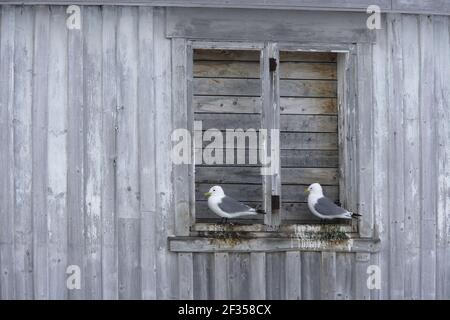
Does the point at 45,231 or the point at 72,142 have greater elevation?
the point at 72,142

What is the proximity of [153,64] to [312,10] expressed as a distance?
1224mm

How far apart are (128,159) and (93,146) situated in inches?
10.3

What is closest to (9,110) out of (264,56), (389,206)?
(264,56)

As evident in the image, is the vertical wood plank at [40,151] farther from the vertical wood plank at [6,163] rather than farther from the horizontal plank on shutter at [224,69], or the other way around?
the horizontal plank on shutter at [224,69]

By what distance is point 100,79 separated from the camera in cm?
702

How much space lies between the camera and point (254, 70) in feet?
25.6

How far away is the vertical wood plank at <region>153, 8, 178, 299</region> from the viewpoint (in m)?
6.99

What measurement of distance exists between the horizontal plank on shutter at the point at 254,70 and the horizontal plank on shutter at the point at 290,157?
59 cm

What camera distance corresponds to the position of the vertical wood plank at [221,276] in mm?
6988

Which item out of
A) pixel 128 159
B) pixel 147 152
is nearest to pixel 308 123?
pixel 147 152

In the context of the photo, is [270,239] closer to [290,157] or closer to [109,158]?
[290,157]

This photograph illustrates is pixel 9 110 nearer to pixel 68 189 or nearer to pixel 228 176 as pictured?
pixel 68 189

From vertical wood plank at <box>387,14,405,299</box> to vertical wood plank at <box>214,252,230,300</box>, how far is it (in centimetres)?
121

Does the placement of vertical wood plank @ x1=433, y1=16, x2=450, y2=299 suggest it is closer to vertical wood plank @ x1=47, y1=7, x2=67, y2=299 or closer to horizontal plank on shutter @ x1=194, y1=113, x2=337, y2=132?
horizontal plank on shutter @ x1=194, y1=113, x2=337, y2=132
